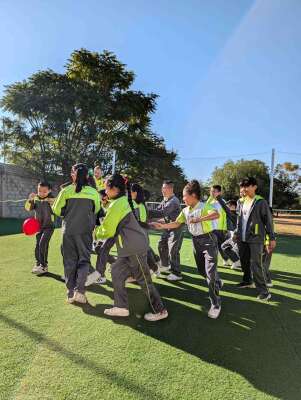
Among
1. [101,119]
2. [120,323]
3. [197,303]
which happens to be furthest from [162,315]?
[101,119]

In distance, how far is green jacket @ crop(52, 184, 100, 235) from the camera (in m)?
4.44

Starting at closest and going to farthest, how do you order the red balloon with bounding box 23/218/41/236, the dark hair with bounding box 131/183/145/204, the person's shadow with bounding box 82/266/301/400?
the person's shadow with bounding box 82/266/301/400 → the dark hair with bounding box 131/183/145/204 → the red balloon with bounding box 23/218/41/236

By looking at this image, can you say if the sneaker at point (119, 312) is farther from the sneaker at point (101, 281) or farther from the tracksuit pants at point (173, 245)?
the tracksuit pants at point (173, 245)

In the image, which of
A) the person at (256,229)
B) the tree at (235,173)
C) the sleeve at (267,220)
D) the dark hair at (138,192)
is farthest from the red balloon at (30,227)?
the tree at (235,173)

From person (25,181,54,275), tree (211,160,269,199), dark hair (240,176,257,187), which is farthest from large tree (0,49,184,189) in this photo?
dark hair (240,176,257,187)

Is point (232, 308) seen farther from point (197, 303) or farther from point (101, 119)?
point (101, 119)

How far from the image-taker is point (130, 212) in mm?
3855

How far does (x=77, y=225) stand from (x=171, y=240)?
2236mm

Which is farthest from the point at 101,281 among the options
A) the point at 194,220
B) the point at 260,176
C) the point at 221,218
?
the point at 260,176

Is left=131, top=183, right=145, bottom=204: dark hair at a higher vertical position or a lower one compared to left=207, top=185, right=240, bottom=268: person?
higher

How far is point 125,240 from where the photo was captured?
151 inches

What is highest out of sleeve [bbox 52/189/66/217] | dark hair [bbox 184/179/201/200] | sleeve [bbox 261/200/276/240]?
dark hair [bbox 184/179/201/200]

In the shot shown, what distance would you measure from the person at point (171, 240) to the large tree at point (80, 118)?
15.4 m

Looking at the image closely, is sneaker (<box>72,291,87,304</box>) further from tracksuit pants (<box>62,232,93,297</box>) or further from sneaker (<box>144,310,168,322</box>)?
sneaker (<box>144,310,168,322</box>)
